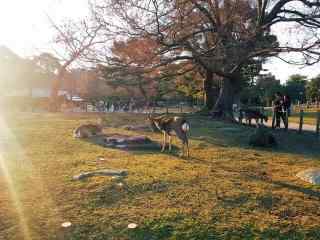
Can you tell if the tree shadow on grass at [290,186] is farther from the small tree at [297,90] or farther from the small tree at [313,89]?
the small tree at [297,90]

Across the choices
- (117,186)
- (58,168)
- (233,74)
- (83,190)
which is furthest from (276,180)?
(233,74)

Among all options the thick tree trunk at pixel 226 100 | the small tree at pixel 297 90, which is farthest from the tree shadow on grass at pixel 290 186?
the small tree at pixel 297 90

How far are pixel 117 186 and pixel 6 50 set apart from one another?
6279 cm

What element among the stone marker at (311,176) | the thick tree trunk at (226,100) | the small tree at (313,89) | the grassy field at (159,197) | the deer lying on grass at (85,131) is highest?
the small tree at (313,89)

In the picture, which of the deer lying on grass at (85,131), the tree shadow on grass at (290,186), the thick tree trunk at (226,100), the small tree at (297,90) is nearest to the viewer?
the tree shadow on grass at (290,186)

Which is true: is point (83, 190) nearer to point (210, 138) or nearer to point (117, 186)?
Answer: point (117, 186)

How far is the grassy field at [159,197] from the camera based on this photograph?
483 centimetres

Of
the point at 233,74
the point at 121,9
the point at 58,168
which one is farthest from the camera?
the point at 233,74

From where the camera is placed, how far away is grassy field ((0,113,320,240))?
15.8ft

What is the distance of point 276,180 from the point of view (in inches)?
295

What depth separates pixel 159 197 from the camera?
6.11 metres

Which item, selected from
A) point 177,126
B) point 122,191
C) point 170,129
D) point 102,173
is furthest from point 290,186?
point 170,129

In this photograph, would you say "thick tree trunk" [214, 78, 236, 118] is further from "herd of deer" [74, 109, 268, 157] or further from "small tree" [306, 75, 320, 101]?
"small tree" [306, 75, 320, 101]

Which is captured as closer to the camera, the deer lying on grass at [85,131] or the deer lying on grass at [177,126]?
the deer lying on grass at [177,126]
